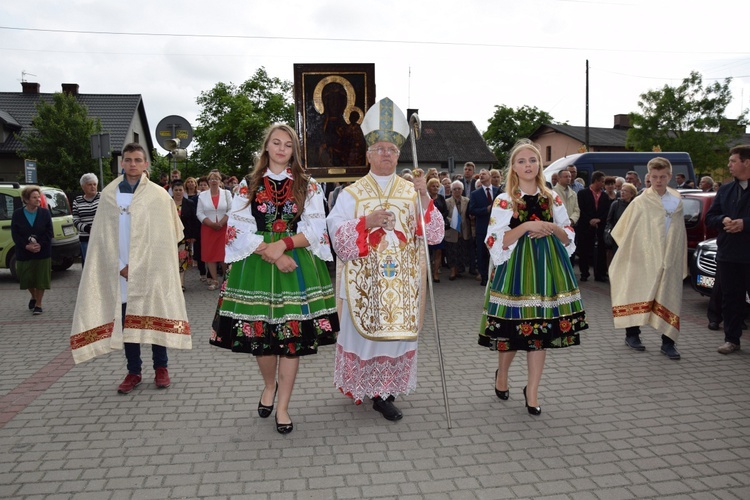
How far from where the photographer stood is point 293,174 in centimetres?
426

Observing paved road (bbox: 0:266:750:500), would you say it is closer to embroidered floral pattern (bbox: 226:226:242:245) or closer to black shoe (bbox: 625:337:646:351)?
black shoe (bbox: 625:337:646:351)

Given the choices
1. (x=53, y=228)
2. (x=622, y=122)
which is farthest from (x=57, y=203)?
(x=622, y=122)

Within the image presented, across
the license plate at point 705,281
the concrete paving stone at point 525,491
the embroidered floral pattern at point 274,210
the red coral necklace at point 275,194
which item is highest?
the red coral necklace at point 275,194

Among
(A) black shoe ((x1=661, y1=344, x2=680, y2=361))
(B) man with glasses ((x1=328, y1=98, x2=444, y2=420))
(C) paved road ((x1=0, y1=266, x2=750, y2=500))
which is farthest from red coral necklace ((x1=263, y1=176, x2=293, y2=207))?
(A) black shoe ((x1=661, y1=344, x2=680, y2=361))

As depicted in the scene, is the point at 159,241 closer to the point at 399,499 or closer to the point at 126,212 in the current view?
the point at 126,212

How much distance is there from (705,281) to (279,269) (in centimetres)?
626

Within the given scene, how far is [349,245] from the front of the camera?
4328mm

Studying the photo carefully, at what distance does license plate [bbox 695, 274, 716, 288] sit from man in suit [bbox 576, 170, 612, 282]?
11.1ft

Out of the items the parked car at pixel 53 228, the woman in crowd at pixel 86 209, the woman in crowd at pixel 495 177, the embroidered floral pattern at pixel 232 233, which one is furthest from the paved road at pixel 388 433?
the parked car at pixel 53 228

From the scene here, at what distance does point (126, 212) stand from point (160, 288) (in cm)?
69

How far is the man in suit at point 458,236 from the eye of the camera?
1152cm

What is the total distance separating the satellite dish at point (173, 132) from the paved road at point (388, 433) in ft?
21.5

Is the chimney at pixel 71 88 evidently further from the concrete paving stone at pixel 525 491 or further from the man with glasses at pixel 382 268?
the concrete paving stone at pixel 525 491

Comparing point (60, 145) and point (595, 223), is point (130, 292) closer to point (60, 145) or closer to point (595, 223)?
point (595, 223)
